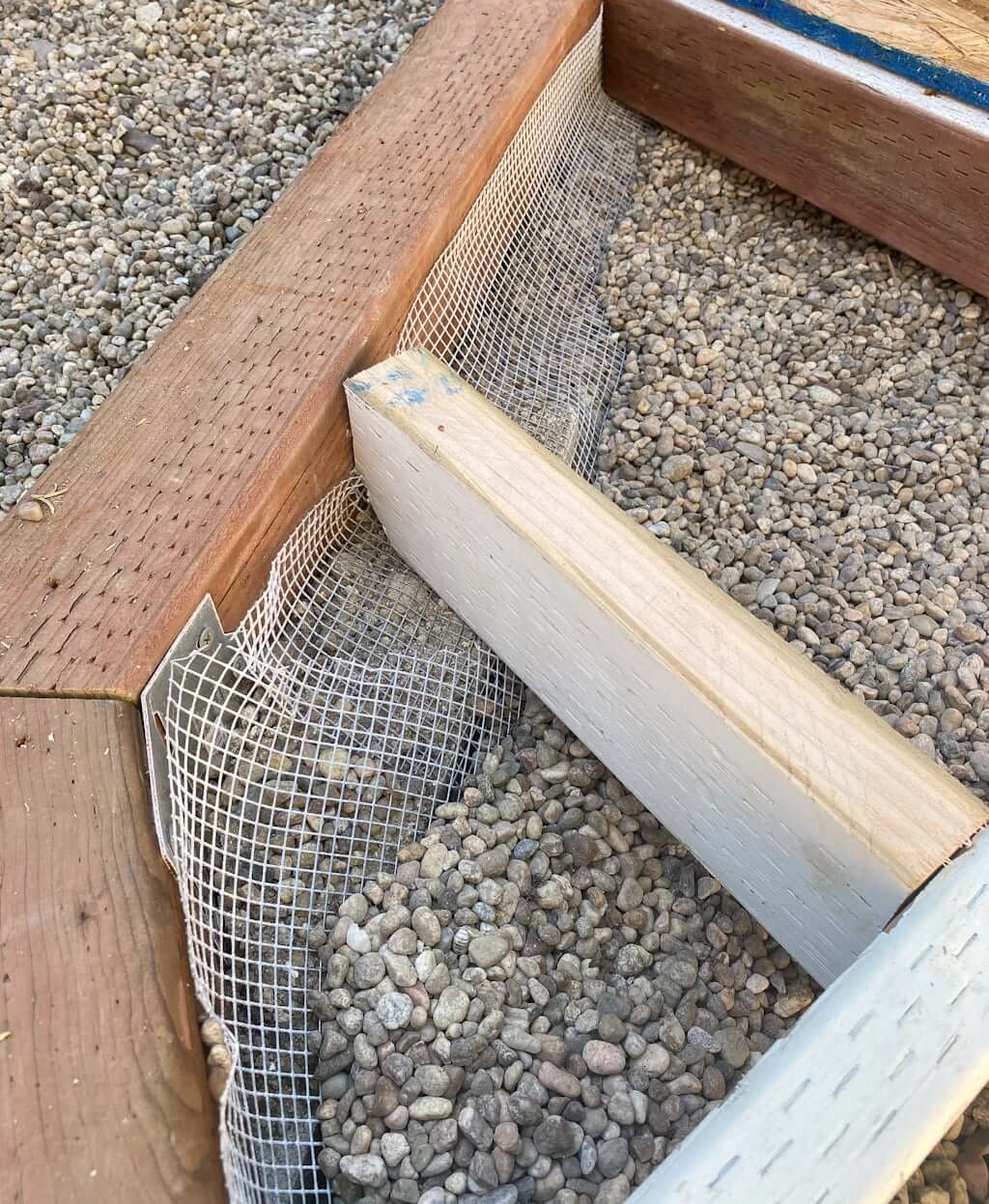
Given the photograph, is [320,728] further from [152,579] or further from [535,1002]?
[535,1002]

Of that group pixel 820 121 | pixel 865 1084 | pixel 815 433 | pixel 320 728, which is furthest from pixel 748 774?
pixel 820 121

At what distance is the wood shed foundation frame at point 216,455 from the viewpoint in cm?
89

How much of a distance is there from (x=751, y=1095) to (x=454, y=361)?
1.32 metres

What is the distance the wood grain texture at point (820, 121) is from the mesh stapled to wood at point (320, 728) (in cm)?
57

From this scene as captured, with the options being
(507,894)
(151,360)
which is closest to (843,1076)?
(507,894)

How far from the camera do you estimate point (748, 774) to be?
39.8 inches

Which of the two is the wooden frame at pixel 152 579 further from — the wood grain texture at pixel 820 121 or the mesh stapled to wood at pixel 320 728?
the wood grain texture at pixel 820 121

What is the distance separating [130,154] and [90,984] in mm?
1810

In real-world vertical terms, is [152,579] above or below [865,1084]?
below

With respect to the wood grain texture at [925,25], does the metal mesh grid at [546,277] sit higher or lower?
lower

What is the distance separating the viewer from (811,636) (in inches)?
57.4

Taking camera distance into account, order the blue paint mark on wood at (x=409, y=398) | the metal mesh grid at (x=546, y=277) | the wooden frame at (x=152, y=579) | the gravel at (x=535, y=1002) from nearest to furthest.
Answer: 1. the wooden frame at (x=152, y=579)
2. the gravel at (x=535, y=1002)
3. the blue paint mark on wood at (x=409, y=398)
4. the metal mesh grid at (x=546, y=277)

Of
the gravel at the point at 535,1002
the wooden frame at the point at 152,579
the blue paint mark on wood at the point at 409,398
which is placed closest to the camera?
the wooden frame at the point at 152,579

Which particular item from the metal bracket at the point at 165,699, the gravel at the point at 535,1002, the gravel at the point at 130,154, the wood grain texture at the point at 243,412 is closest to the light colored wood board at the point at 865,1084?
the gravel at the point at 535,1002
